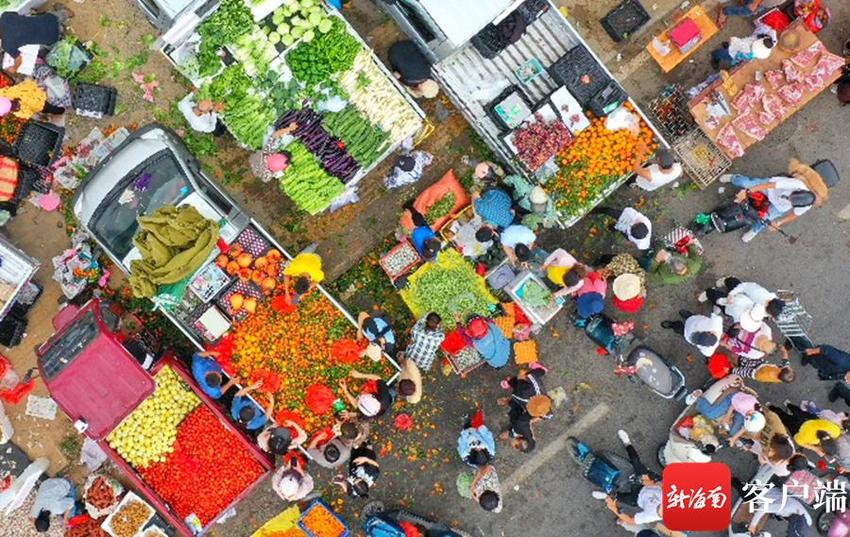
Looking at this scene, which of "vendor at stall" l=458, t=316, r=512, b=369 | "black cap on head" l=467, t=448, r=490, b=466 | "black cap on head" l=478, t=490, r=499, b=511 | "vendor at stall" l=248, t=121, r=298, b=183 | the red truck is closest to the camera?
the red truck

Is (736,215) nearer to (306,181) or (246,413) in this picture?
(306,181)

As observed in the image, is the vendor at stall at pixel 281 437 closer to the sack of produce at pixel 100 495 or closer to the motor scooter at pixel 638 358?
the sack of produce at pixel 100 495

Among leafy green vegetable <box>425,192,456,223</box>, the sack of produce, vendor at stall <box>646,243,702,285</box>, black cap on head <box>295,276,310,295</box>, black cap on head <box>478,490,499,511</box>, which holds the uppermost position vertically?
black cap on head <box>295,276,310,295</box>

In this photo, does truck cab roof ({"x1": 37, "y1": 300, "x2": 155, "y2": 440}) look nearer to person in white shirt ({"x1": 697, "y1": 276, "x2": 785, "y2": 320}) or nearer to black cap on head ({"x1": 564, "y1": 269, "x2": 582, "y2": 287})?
black cap on head ({"x1": 564, "y1": 269, "x2": 582, "y2": 287})

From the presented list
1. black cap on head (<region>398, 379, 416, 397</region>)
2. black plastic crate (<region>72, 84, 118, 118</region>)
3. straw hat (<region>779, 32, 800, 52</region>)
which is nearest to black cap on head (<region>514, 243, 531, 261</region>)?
black cap on head (<region>398, 379, 416, 397</region>)

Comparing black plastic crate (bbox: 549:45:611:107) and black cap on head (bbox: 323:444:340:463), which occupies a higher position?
black plastic crate (bbox: 549:45:611:107)

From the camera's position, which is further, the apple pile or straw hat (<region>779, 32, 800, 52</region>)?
straw hat (<region>779, 32, 800, 52</region>)

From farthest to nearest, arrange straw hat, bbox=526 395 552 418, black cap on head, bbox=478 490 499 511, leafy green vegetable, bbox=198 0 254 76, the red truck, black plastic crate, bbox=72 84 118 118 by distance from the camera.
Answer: straw hat, bbox=526 395 552 418 < black plastic crate, bbox=72 84 118 118 < black cap on head, bbox=478 490 499 511 < leafy green vegetable, bbox=198 0 254 76 < the red truck
